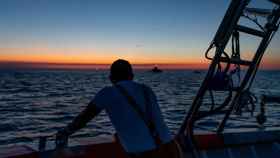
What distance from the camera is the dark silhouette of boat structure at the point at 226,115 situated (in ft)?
16.1

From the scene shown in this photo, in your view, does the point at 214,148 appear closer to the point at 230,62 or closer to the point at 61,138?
the point at 230,62

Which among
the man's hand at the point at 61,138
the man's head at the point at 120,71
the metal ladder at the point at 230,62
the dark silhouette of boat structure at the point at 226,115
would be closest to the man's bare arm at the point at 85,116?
the man's hand at the point at 61,138

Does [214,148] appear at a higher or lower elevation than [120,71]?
lower

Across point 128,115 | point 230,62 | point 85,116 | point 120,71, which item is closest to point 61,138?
point 85,116

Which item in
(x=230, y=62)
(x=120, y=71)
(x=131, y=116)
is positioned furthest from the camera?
(x=230, y=62)

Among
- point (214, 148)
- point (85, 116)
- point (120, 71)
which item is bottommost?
point (214, 148)

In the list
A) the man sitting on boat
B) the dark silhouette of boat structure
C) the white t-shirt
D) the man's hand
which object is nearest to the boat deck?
the dark silhouette of boat structure

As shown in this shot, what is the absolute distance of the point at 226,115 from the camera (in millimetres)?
6363

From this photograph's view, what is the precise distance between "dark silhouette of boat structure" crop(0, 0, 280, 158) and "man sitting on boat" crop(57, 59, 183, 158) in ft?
4.83

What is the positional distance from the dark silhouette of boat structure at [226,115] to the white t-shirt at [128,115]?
154cm

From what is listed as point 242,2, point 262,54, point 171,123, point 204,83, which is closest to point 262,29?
point 262,54

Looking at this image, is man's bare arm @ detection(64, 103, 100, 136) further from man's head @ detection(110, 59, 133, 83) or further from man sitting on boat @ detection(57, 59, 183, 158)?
man's head @ detection(110, 59, 133, 83)

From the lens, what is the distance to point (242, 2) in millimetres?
5324

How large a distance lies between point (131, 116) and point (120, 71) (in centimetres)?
48
